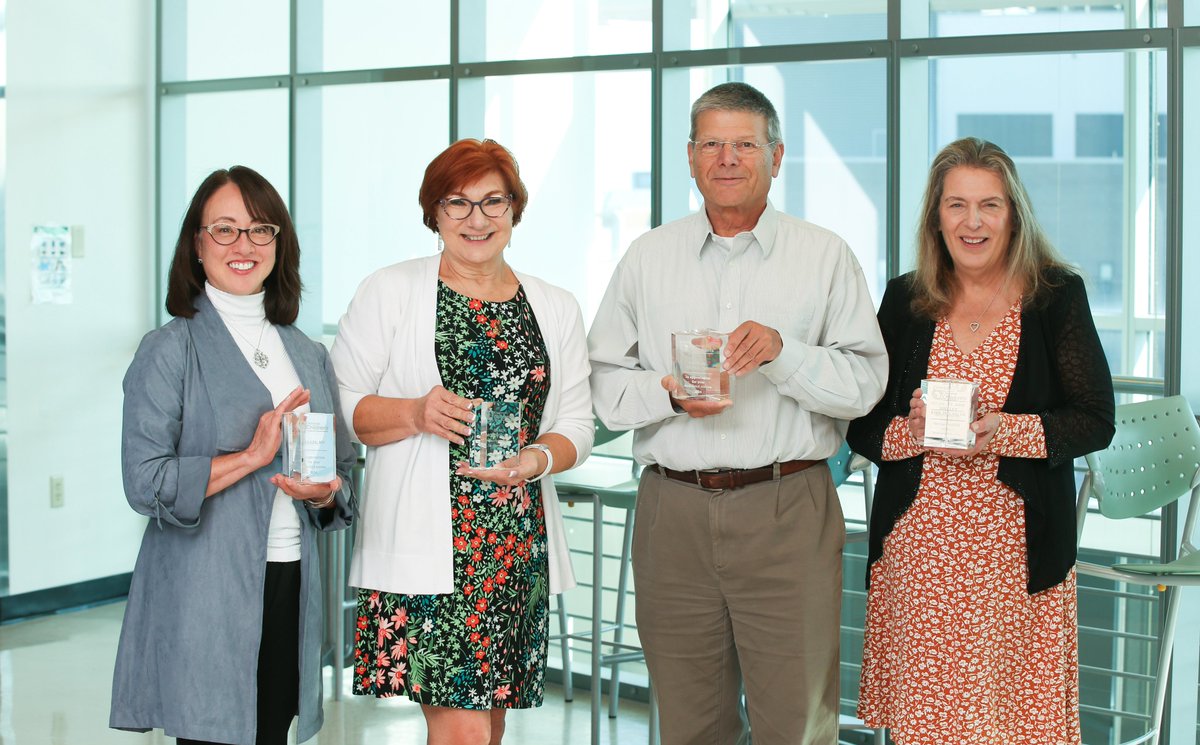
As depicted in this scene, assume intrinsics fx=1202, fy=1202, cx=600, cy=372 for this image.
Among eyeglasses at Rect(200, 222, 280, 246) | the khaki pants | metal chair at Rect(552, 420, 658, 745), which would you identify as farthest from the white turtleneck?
metal chair at Rect(552, 420, 658, 745)

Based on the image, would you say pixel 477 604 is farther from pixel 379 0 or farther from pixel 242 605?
pixel 379 0

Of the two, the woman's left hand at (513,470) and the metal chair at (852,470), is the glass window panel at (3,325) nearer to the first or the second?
the woman's left hand at (513,470)

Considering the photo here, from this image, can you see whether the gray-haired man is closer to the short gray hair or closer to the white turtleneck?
the short gray hair

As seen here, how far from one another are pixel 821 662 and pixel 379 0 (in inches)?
150

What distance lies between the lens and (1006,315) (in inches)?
96.4

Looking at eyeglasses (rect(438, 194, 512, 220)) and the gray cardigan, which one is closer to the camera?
the gray cardigan

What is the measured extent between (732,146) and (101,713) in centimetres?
319

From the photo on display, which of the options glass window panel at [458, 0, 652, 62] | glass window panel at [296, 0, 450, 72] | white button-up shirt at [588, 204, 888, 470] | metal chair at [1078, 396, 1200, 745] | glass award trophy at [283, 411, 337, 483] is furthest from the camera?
glass window panel at [296, 0, 450, 72]

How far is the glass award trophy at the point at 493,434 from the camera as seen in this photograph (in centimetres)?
228

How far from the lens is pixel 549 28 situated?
4809 mm

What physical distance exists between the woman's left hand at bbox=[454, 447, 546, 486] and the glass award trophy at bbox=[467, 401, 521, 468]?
0.01 meters

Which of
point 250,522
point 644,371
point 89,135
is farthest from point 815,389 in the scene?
point 89,135

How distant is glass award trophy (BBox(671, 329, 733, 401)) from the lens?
2.30 meters

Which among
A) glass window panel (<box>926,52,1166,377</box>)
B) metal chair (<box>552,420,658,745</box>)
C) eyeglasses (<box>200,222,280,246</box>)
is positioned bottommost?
metal chair (<box>552,420,658,745</box>)
